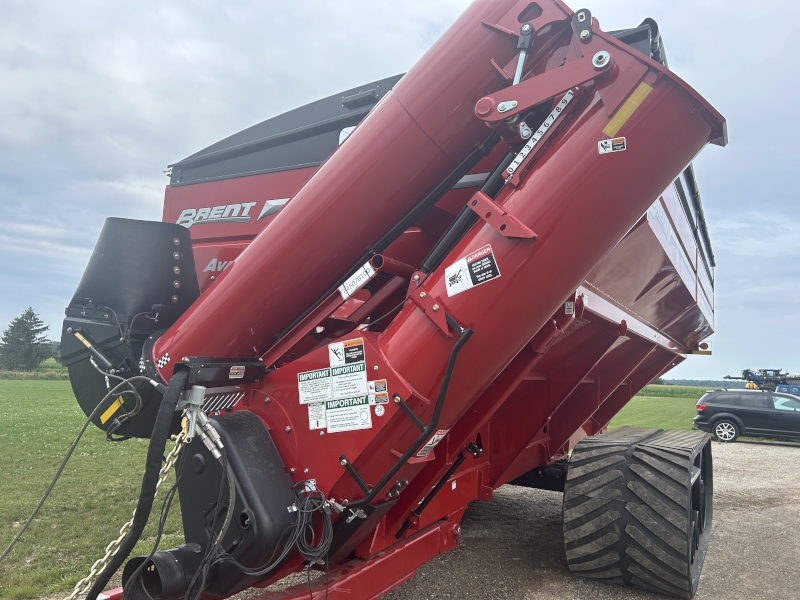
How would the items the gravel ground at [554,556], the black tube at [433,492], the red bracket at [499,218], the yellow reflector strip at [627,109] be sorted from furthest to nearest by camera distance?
the gravel ground at [554,556] → the black tube at [433,492] → the red bracket at [499,218] → the yellow reflector strip at [627,109]

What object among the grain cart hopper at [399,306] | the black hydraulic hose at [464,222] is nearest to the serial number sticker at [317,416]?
the grain cart hopper at [399,306]

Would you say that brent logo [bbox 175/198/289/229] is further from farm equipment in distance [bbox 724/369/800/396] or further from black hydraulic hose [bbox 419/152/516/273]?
farm equipment in distance [bbox 724/369/800/396]

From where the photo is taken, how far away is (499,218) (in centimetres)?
224

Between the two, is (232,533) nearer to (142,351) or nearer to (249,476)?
(249,476)

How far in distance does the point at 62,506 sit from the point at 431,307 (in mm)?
5832

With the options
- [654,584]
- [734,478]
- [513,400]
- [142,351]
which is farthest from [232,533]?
[734,478]

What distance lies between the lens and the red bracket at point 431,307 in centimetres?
230

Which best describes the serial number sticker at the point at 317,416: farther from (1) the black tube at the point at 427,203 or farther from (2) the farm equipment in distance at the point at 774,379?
(2) the farm equipment in distance at the point at 774,379

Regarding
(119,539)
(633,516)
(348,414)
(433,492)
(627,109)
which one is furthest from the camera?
(633,516)

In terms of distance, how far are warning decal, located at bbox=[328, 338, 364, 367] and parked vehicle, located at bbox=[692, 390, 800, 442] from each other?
1604 centimetres

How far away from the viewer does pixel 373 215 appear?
2668mm

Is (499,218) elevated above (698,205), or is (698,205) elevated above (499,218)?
(698,205)

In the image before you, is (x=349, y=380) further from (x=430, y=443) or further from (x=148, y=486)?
(x=148, y=486)

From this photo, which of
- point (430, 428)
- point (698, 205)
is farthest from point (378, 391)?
point (698, 205)
